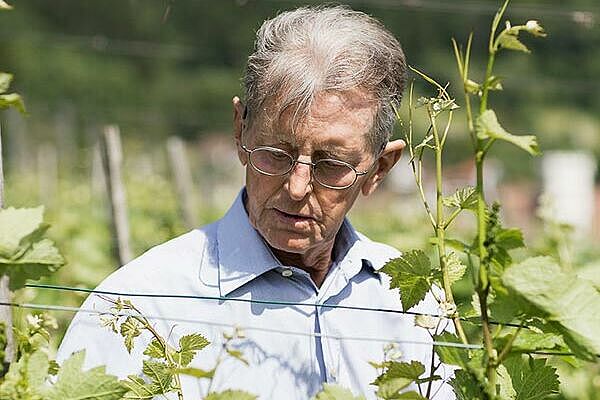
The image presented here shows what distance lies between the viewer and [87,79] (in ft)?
79.4

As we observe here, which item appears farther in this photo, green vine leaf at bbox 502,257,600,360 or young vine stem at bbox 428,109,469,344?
young vine stem at bbox 428,109,469,344

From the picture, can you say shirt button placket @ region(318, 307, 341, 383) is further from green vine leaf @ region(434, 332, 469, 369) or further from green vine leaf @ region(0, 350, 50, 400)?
green vine leaf @ region(0, 350, 50, 400)

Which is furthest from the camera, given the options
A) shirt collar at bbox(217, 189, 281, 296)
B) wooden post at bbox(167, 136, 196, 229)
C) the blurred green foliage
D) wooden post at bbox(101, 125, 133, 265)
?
the blurred green foliage

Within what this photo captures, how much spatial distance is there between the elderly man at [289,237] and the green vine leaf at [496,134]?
532mm

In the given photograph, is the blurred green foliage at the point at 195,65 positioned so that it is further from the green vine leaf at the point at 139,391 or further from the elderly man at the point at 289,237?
the green vine leaf at the point at 139,391

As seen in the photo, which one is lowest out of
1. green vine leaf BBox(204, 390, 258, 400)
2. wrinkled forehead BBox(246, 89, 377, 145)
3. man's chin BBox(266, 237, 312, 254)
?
man's chin BBox(266, 237, 312, 254)

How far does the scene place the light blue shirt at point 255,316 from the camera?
1646mm

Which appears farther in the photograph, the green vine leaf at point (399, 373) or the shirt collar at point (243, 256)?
the shirt collar at point (243, 256)

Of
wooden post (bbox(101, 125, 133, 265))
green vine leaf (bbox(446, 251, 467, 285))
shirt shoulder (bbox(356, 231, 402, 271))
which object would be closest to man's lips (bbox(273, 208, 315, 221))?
shirt shoulder (bbox(356, 231, 402, 271))

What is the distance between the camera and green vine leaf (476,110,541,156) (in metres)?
1.12

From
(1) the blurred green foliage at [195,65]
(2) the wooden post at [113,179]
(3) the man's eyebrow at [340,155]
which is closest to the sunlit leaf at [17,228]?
(3) the man's eyebrow at [340,155]

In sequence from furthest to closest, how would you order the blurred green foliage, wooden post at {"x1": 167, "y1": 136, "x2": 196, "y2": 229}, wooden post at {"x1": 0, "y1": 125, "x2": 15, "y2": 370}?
the blurred green foliage → wooden post at {"x1": 167, "y1": 136, "x2": 196, "y2": 229} → wooden post at {"x1": 0, "y1": 125, "x2": 15, "y2": 370}

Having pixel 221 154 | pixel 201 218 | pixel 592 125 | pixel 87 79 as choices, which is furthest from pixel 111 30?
pixel 201 218

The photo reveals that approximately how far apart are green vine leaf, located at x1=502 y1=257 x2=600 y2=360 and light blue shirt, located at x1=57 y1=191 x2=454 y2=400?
0.50m
